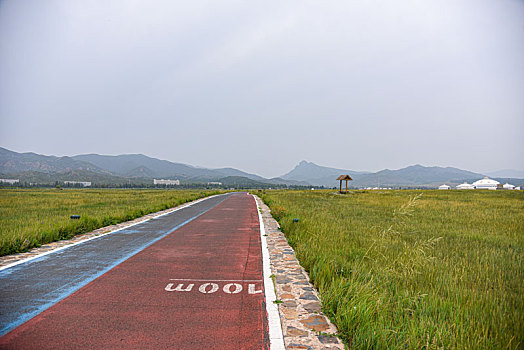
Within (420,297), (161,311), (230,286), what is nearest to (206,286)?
(230,286)

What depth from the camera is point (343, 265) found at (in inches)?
215

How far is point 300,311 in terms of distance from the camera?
12.7ft

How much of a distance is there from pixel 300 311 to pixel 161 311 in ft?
6.02

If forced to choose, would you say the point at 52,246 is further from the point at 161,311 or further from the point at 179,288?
the point at 161,311

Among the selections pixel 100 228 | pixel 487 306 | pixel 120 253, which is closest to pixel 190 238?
pixel 120 253

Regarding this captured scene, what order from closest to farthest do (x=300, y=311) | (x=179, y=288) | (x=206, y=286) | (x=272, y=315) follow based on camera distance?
(x=272, y=315)
(x=300, y=311)
(x=179, y=288)
(x=206, y=286)

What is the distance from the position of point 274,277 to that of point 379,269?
1.98 meters

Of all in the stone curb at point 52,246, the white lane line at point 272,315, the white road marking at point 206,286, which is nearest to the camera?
the white lane line at point 272,315

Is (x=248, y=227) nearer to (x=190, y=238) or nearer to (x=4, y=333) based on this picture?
(x=190, y=238)

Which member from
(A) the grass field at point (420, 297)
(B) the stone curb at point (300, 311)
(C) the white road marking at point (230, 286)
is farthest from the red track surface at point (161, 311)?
(A) the grass field at point (420, 297)

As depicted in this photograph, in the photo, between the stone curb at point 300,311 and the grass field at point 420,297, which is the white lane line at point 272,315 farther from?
the grass field at point 420,297

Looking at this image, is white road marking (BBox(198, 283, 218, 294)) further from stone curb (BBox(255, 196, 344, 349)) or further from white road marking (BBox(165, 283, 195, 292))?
stone curb (BBox(255, 196, 344, 349))

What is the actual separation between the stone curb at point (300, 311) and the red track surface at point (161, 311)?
0.30 m

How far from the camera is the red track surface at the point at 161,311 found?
10.1ft
